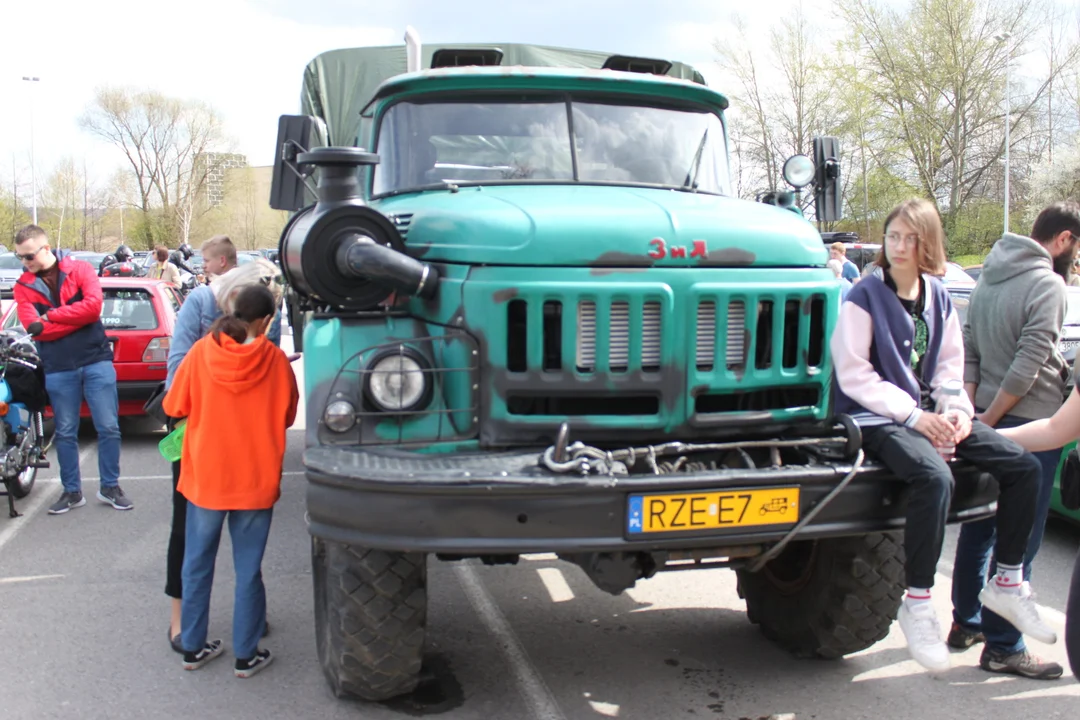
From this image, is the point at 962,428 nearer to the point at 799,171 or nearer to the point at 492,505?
the point at 492,505

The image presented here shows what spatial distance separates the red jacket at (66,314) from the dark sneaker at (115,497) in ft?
3.10

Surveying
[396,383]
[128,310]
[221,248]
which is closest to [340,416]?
[396,383]

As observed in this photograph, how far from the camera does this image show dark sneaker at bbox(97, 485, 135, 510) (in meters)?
7.34

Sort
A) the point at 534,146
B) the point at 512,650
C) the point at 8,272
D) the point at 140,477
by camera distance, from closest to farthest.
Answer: the point at 512,650
the point at 534,146
the point at 140,477
the point at 8,272

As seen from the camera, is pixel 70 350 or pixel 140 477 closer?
pixel 70 350

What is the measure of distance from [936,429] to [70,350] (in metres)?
5.96

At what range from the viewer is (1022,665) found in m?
4.43

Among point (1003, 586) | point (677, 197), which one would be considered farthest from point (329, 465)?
point (1003, 586)

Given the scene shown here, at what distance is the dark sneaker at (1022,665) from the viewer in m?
4.41

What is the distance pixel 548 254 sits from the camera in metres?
3.71

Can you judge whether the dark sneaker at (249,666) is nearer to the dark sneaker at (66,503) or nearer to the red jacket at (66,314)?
the dark sneaker at (66,503)

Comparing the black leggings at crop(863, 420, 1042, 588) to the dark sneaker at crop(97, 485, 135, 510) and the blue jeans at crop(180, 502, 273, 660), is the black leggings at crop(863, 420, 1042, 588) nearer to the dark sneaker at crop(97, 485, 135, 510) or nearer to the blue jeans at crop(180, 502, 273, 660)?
the blue jeans at crop(180, 502, 273, 660)

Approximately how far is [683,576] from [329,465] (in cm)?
303

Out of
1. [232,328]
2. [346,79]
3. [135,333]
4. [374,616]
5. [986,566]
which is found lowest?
[986,566]
